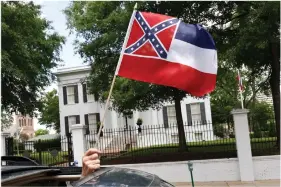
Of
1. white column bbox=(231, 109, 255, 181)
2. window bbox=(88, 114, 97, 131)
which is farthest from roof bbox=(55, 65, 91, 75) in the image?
white column bbox=(231, 109, 255, 181)

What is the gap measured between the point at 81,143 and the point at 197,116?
62.8 feet

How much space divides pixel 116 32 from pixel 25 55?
4178 mm

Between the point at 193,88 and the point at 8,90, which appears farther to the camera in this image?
the point at 8,90

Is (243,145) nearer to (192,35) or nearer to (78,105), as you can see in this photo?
(192,35)

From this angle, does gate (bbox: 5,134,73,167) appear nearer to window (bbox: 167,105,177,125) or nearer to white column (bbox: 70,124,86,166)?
white column (bbox: 70,124,86,166)

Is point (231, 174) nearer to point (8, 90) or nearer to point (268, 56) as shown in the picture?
point (268, 56)

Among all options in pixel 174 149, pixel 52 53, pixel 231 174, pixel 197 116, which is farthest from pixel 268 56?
pixel 197 116

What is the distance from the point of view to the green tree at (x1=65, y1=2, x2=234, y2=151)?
552 inches

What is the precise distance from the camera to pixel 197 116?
31.8 meters

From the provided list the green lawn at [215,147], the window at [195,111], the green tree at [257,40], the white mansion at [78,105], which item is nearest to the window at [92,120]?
the white mansion at [78,105]

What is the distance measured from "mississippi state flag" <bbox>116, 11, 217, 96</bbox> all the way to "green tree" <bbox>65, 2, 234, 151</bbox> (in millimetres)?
8117

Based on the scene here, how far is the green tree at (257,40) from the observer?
11555mm

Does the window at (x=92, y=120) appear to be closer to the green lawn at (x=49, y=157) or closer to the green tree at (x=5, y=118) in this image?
the green tree at (x=5, y=118)

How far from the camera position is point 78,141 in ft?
45.8
